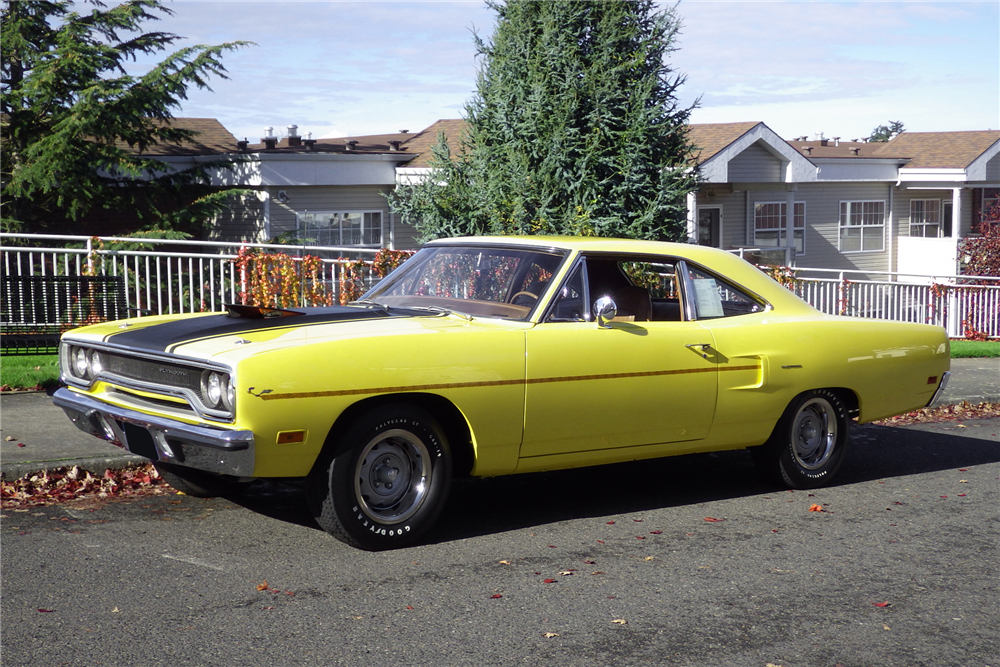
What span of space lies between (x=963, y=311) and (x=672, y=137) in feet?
35.4

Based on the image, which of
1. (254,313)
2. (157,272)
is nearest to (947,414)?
(254,313)

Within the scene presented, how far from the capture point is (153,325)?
19.3 feet

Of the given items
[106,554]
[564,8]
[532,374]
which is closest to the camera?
[106,554]

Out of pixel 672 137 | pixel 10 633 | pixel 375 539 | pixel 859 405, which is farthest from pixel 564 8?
pixel 10 633

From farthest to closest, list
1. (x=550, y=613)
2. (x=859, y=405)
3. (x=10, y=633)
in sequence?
(x=859, y=405) < (x=550, y=613) < (x=10, y=633)

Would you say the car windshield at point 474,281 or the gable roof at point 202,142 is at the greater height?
the gable roof at point 202,142

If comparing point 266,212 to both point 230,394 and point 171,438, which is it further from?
point 230,394

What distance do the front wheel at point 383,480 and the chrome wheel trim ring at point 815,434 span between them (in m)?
2.83

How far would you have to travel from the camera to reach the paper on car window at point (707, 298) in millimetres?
6734

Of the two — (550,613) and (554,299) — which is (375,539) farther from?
(554,299)

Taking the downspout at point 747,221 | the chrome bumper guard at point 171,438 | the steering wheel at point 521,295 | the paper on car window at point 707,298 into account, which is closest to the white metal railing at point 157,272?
the chrome bumper guard at point 171,438

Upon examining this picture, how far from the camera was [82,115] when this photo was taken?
1845 cm

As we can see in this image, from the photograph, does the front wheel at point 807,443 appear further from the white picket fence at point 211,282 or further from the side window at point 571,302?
the white picket fence at point 211,282

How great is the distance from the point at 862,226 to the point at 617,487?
83.3ft
